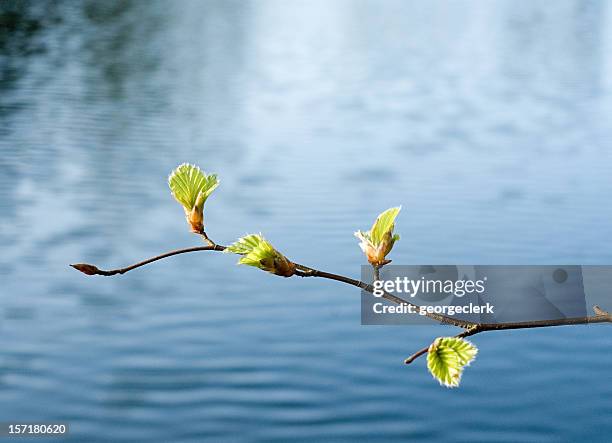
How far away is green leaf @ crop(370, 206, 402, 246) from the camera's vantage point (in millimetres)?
489

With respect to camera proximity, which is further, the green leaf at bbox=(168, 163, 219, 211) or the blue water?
the blue water

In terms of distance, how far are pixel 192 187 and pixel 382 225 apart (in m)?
0.10

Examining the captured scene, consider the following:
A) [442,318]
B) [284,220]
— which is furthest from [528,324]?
[284,220]

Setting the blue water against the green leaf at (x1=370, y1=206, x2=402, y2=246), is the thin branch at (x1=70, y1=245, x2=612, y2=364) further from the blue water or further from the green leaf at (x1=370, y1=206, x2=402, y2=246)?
the blue water

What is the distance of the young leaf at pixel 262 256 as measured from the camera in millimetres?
465

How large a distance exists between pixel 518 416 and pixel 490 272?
3302 millimetres

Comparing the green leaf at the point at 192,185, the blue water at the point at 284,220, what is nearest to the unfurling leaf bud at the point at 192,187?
the green leaf at the point at 192,185

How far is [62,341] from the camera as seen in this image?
452cm

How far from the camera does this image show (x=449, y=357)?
1.46 feet

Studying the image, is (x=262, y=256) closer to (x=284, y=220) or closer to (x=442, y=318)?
(x=442, y=318)

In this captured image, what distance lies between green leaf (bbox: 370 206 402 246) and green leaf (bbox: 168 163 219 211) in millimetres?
83

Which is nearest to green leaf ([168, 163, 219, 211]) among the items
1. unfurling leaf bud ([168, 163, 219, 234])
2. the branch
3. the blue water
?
unfurling leaf bud ([168, 163, 219, 234])

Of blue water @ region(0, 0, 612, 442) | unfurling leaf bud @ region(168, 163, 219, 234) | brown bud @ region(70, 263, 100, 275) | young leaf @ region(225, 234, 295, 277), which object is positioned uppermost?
blue water @ region(0, 0, 612, 442)

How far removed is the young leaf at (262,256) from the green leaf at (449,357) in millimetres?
77
